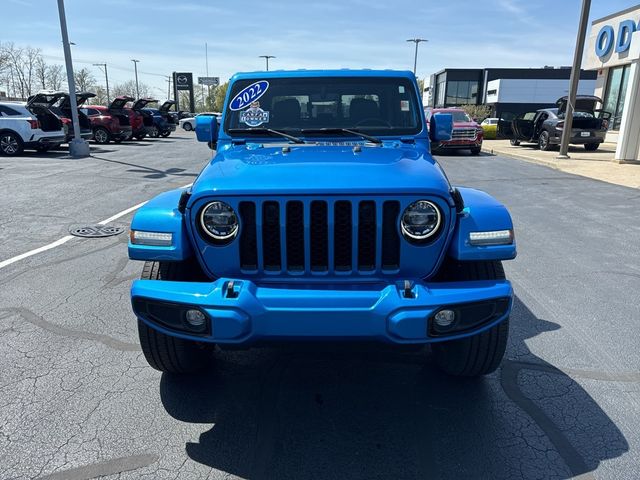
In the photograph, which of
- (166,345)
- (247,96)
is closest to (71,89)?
(247,96)

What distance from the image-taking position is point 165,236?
8.60ft

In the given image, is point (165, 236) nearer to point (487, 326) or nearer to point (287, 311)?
point (287, 311)

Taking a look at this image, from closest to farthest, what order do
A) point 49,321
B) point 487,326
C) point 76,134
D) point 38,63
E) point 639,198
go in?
point 487,326 < point 49,321 < point 639,198 < point 76,134 < point 38,63

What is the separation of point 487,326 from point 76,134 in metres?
16.9

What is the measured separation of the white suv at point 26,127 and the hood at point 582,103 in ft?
58.0

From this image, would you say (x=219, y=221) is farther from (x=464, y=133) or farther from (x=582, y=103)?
(x=582, y=103)

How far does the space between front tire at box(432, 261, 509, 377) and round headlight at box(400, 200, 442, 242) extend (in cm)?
34

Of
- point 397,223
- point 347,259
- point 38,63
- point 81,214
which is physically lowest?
point 81,214

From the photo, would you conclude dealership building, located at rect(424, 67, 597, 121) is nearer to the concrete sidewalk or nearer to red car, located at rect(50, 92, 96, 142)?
the concrete sidewalk

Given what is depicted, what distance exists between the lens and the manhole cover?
652cm

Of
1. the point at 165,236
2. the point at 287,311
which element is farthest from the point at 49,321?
the point at 287,311

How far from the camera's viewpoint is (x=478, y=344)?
2779 millimetres

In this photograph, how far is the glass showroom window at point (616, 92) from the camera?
2369 centimetres

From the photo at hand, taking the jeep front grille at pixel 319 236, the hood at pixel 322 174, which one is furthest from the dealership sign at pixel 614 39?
the jeep front grille at pixel 319 236
